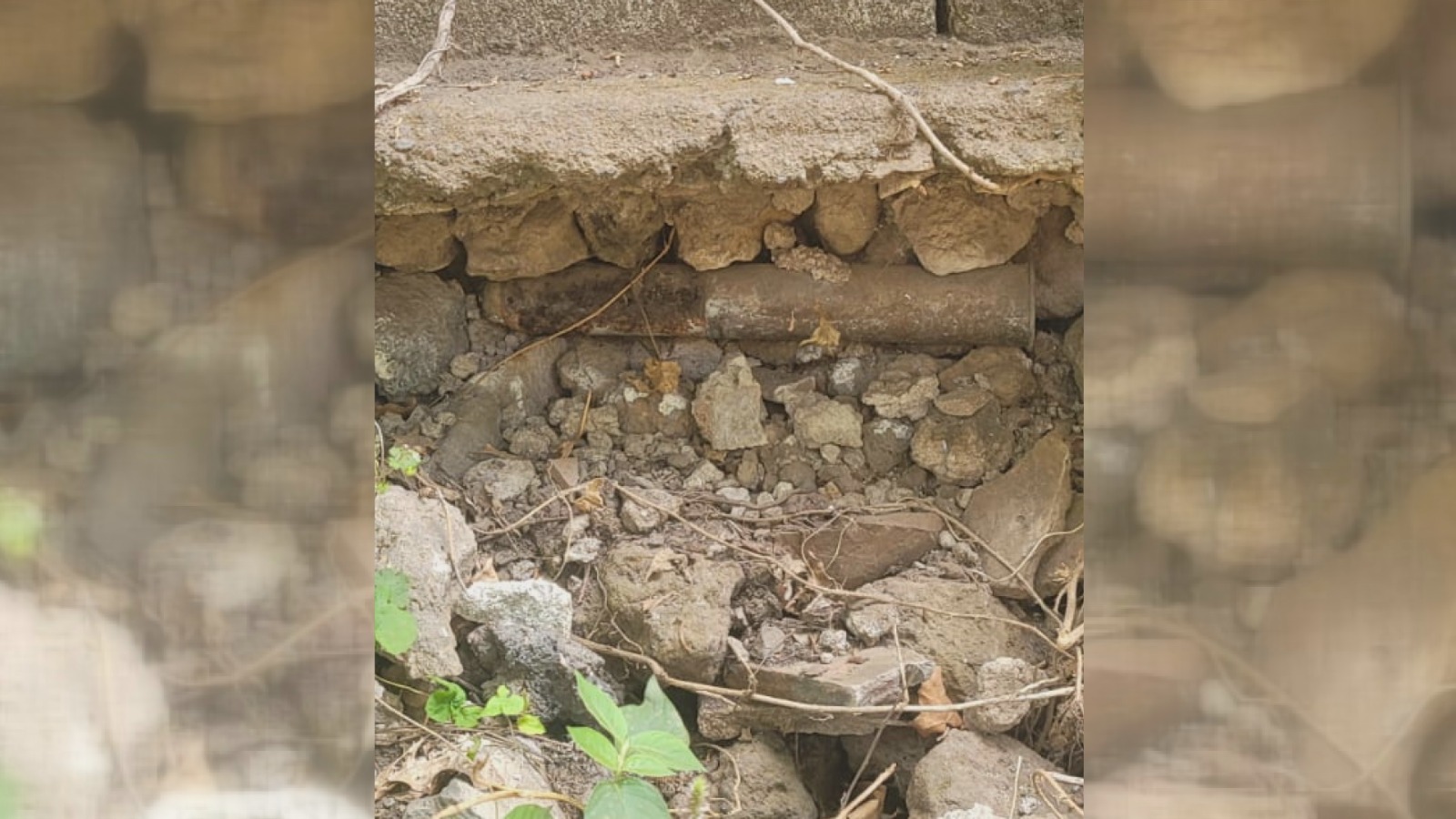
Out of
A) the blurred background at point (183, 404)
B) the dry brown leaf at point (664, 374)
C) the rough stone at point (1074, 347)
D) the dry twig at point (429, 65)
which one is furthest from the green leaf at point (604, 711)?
the rough stone at point (1074, 347)

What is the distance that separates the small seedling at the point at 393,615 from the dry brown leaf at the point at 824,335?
0.85 m

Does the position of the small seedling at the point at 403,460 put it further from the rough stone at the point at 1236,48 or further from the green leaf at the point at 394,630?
the rough stone at the point at 1236,48

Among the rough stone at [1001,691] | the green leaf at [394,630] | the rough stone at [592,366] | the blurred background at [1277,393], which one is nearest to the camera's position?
the blurred background at [1277,393]

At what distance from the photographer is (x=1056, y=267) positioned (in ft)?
7.24

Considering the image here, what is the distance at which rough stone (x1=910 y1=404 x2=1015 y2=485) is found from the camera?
2221mm

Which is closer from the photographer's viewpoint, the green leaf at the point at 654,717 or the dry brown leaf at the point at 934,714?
the green leaf at the point at 654,717

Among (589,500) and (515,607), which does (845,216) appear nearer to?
(589,500)

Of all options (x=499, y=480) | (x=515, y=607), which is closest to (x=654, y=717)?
(x=515, y=607)

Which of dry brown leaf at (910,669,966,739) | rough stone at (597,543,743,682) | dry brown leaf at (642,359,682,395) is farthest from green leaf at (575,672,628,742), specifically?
dry brown leaf at (642,359,682,395)

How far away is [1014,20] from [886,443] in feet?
2.56

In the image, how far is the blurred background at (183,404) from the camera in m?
0.43

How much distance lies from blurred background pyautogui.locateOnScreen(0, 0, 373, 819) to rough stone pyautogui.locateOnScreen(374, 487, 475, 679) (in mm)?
1482

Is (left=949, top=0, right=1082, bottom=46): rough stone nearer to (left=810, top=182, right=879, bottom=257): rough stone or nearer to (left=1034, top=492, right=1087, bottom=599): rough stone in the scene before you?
(left=810, top=182, right=879, bottom=257): rough stone

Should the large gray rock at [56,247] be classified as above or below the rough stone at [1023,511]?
above
